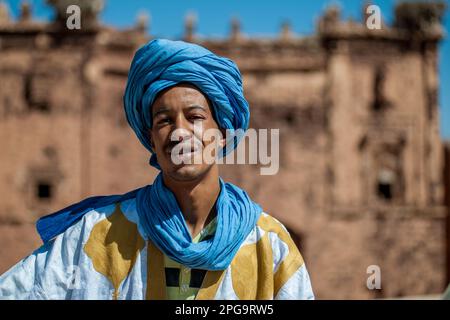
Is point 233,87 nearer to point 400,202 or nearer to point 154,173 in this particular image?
point 154,173

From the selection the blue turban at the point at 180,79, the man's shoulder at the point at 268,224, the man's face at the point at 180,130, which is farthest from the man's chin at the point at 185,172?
the man's shoulder at the point at 268,224

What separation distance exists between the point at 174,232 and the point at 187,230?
0.07m

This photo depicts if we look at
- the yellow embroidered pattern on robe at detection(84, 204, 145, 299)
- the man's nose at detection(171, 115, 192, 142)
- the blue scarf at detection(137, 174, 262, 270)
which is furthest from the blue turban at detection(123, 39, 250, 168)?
the yellow embroidered pattern on robe at detection(84, 204, 145, 299)

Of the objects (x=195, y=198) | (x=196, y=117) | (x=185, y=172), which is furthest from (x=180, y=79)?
(x=195, y=198)

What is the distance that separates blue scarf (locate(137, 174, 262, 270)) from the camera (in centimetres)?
244

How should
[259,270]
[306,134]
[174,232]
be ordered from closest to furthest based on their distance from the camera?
1. [174,232]
2. [259,270]
3. [306,134]

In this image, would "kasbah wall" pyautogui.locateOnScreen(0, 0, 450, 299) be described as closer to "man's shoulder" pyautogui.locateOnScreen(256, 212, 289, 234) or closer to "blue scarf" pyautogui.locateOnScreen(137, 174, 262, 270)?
"man's shoulder" pyautogui.locateOnScreen(256, 212, 289, 234)

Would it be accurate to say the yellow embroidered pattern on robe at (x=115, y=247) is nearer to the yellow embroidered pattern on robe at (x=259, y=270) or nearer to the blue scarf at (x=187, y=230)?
the blue scarf at (x=187, y=230)

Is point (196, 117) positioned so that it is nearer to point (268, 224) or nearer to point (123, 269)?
point (268, 224)

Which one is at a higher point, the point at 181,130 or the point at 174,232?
the point at 181,130

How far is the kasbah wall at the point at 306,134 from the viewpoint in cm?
1462

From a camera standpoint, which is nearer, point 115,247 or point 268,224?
point 115,247

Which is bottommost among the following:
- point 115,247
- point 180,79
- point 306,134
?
point 115,247

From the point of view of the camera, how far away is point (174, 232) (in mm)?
2469
